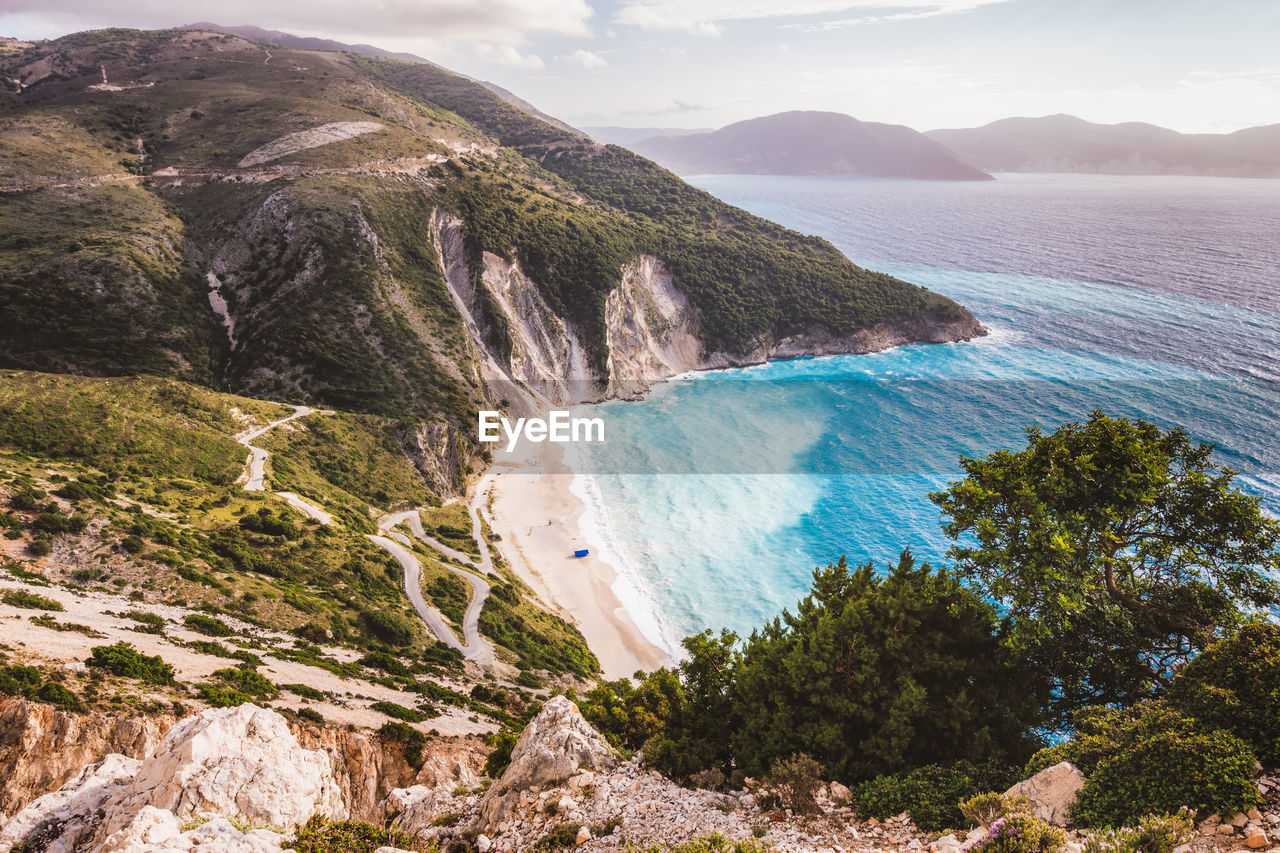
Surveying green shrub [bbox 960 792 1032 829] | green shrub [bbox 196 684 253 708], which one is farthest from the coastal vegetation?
green shrub [bbox 196 684 253 708]

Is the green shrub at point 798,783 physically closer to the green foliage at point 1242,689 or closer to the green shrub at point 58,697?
the green foliage at point 1242,689

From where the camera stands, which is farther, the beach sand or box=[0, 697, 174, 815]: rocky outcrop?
the beach sand

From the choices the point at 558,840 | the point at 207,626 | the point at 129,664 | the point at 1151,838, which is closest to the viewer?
the point at 1151,838

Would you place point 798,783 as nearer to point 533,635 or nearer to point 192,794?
point 192,794

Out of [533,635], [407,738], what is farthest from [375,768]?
[533,635]

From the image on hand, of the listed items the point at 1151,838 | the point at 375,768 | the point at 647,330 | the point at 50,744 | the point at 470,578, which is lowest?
the point at 470,578

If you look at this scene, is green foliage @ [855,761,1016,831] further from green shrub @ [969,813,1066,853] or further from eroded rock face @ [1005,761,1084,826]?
green shrub @ [969,813,1066,853]

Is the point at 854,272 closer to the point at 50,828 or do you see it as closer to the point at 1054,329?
the point at 1054,329
